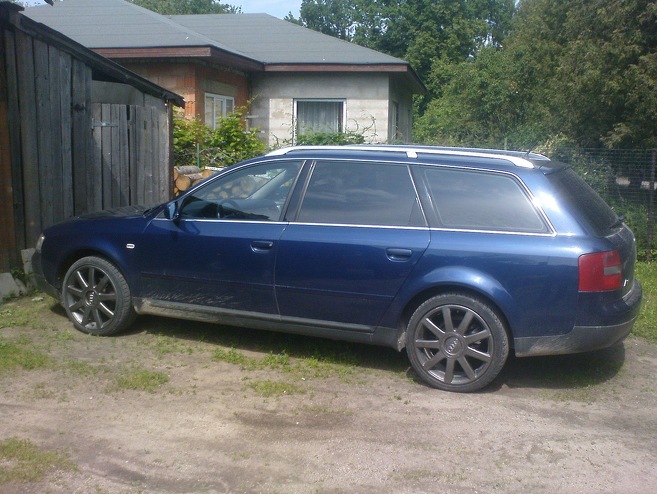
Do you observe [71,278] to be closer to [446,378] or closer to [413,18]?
[446,378]

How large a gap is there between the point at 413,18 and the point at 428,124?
18.5m

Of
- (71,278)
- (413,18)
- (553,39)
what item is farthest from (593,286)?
(413,18)

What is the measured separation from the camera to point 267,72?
17.1 meters

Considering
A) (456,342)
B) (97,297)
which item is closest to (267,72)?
(97,297)

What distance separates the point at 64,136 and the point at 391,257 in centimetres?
483

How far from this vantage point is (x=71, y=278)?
7152 mm

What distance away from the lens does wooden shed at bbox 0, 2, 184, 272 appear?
8.18 m

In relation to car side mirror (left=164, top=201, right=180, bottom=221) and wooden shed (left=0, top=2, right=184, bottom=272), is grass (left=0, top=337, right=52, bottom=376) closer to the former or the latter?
car side mirror (left=164, top=201, right=180, bottom=221)

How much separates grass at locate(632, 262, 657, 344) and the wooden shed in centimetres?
633

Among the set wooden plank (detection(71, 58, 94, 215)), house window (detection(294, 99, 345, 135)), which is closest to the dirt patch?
wooden plank (detection(71, 58, 94, 215))

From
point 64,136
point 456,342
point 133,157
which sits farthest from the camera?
point 133,157

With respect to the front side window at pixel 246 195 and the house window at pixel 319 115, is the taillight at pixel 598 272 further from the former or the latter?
the house window at pixel 319 115

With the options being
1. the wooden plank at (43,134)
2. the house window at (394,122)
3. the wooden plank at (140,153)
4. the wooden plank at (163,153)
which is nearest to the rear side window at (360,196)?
the wooden plank at (43,134)

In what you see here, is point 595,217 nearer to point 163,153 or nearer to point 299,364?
point 299,364
